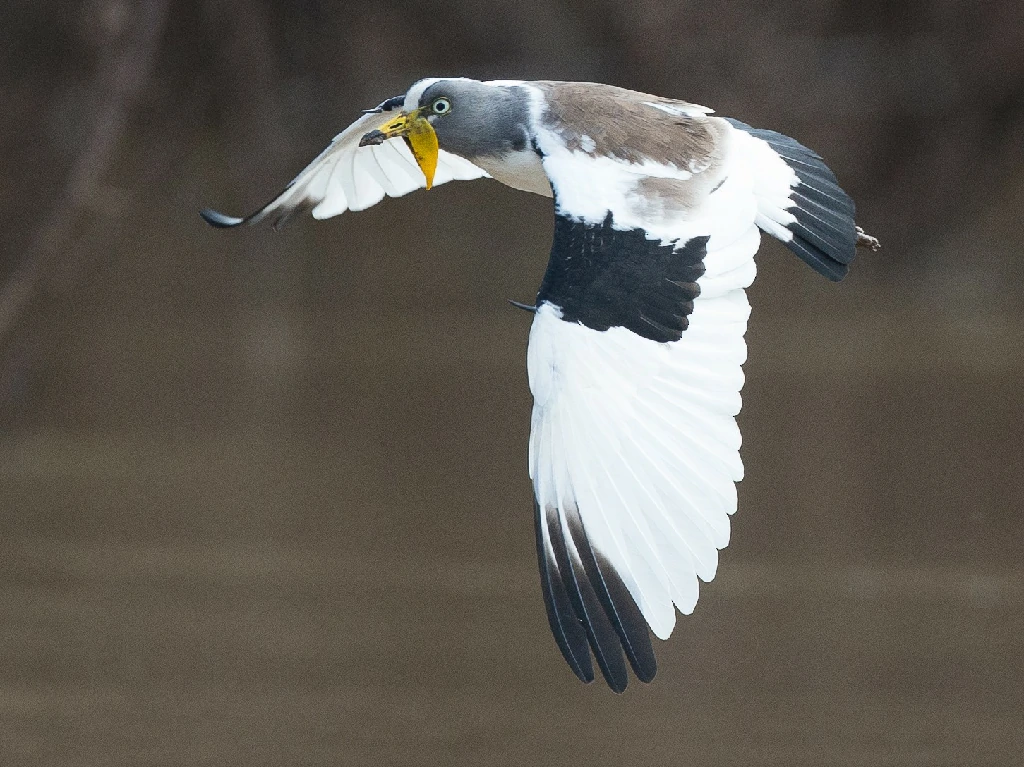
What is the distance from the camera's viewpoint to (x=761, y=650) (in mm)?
3775

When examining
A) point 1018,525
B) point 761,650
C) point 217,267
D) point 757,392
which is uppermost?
point 217,267

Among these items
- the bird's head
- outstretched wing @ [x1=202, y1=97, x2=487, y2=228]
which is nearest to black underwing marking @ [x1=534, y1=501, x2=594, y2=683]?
the bird's head

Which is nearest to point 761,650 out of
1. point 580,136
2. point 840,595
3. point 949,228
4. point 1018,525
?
point 840,595

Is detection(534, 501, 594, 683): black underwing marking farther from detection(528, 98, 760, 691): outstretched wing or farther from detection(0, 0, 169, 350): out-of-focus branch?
detection(0, 0, 169, 350): out-of-focus branch

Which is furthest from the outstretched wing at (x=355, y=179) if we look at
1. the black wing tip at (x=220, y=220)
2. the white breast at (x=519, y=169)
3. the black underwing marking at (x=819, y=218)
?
the black underwing marking at (x=819, y=218)

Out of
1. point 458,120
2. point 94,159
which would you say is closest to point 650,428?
point 458,120

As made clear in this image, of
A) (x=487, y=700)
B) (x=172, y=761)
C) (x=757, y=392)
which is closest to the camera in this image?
(x=172, y=761)

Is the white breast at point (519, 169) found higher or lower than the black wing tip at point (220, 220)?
higher

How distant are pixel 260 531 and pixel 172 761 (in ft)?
3.44

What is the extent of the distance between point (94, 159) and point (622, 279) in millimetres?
3928

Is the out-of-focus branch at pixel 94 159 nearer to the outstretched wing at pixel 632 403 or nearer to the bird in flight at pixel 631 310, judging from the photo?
the bird in flight at pixel 631 310

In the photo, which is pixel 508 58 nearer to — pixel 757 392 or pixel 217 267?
pixel 217 267

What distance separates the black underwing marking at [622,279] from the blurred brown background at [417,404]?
4.06ft

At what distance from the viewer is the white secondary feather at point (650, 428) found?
2.22 m
